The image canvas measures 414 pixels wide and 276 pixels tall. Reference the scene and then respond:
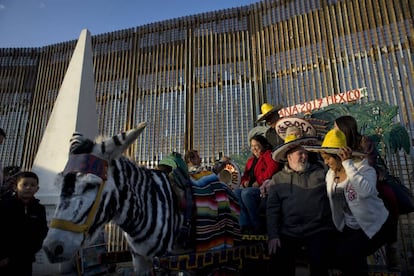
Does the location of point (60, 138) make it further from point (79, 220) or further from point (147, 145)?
point (147, 145)

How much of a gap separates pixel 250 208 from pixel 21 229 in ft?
8.10

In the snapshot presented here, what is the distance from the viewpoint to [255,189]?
10.9 ft

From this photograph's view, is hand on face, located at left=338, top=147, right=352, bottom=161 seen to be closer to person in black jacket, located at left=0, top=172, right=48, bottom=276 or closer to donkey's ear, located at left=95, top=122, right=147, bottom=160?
donkey's ear, located at left=95, top=122, right=147, bottom=160

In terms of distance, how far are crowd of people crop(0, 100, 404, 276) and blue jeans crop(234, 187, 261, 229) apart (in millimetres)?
23

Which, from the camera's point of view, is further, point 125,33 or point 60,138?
point 125,33

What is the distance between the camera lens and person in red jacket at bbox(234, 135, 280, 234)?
318 cm

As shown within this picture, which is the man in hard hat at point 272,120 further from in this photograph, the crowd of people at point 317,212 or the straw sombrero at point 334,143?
the straw sombrero at point 334,143

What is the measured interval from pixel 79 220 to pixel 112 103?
12.8 metres

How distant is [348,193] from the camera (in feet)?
6.70

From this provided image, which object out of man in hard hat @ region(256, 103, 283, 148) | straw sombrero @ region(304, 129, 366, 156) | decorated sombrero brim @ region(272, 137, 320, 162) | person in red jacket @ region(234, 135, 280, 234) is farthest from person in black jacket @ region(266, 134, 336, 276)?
man in hard hat @ region(256, 103, 283, 148)

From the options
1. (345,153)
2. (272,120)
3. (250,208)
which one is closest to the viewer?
(345,153)

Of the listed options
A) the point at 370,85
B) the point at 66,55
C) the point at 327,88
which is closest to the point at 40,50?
the point at 66,55

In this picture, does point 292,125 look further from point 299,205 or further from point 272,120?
point 299,205

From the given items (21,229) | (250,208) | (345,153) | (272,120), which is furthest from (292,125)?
(21,229)
